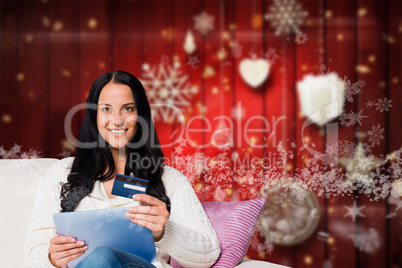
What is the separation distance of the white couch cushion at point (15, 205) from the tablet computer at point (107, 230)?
411 millimetres

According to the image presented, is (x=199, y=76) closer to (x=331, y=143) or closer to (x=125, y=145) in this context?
(x=331, y=143)

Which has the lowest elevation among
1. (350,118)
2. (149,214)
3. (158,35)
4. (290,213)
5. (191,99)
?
(290,213)

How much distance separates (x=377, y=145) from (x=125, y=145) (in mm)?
1366

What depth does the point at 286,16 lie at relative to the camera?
2.19 metres

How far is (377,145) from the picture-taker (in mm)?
2127

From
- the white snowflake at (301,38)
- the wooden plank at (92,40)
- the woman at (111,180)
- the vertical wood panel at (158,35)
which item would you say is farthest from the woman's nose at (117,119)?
the white snowflake at (301,38)

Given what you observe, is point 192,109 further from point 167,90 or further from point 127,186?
point 127,186

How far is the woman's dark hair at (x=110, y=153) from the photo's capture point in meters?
1.38

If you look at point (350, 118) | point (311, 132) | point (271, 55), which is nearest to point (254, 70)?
point (271, 55)

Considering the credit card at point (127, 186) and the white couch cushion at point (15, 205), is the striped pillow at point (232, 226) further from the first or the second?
the white couch cushion at point (15, 205)

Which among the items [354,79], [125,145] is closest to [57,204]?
[125,145]

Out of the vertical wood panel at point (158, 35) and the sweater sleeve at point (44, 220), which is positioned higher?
the vertical wood panel at point (158, 35)

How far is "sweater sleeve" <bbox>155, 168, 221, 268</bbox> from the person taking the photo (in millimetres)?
1200

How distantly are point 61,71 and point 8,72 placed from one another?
30 cm
